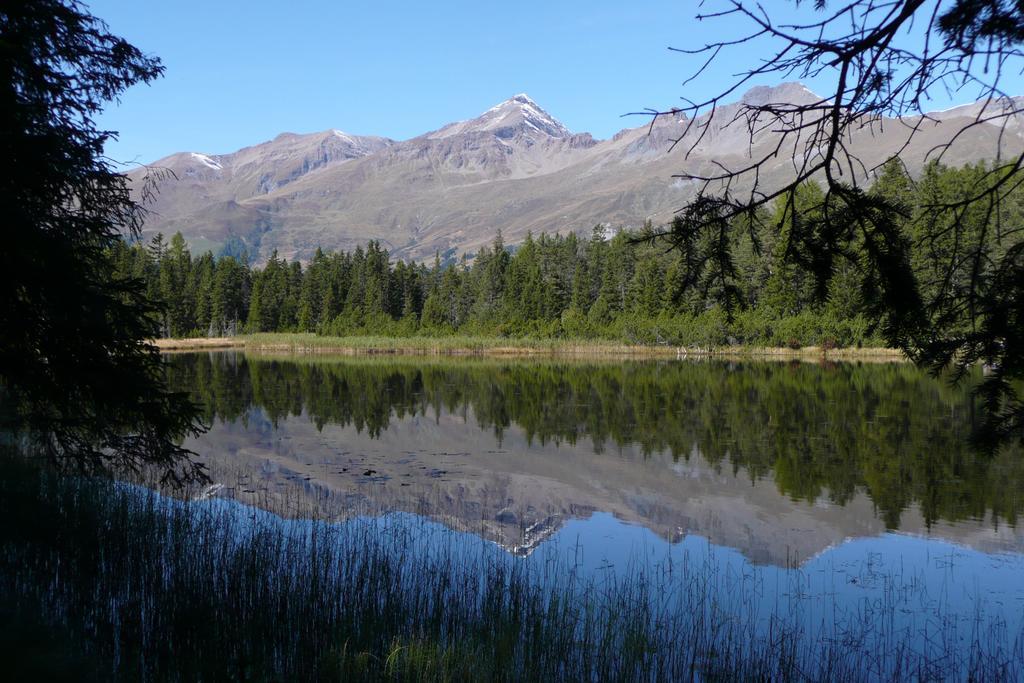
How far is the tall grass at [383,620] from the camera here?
5.77 m

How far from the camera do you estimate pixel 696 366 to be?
52594 millimetres

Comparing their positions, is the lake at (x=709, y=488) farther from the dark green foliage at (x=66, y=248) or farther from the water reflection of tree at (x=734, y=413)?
the dark green foliage at (x=66, y=248)

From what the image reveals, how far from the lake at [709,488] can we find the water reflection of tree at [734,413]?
3.9 inches

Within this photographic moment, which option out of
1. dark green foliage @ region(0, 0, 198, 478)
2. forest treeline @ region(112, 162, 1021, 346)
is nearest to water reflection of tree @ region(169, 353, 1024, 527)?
dark green foliage @ region(0, 0, 198, 478)

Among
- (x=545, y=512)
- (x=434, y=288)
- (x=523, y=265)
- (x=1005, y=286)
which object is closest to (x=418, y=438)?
(x=545, y=512)

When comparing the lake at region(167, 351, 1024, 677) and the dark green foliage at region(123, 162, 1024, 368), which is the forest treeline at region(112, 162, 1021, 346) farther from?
the lake at region(167, 351, 1024, 677)

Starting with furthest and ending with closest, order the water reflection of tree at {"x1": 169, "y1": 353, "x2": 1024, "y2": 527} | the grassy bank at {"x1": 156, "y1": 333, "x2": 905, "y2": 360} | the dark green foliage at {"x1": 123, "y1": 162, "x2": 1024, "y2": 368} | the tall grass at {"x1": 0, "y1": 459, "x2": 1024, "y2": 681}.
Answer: the grassy bank at {"x1": 156, "y1": 333, "x2": 905, "y2": 360}
the dark green foliage at {"x1": 123, "y1": 162, "x2": 1024, "y2": 368}
the water reflection of tree at {"x1": 169, "y1": 353, "x2": 1024, "y2": 527}
the tall grass at {"x1": 0, "y1": 459, "x2": 1024, "y2": 681}

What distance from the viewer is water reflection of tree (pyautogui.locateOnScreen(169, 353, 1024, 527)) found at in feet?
51.7

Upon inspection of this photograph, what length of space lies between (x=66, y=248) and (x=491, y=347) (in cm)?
6900

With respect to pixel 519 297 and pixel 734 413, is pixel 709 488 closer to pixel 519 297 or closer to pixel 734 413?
pixel 734 413

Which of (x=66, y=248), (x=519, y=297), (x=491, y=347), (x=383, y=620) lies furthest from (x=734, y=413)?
(x=519, y=297)

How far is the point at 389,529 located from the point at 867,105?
9.06m

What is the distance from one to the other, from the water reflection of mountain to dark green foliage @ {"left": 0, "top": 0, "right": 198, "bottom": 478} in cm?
311

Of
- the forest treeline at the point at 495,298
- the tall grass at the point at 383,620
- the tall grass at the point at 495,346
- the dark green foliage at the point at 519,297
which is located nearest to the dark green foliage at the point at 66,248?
the tall grass at the point at 383,620
